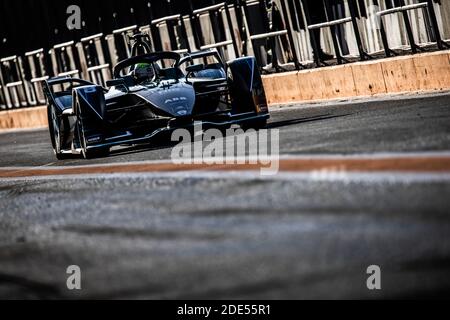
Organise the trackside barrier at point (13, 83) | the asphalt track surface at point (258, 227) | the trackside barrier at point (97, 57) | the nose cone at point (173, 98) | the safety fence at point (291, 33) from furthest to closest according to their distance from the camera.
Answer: the trackside barrier at point (13, 83), the trackside barrier at point (97, 57), the safety fence at point (291, 33), the nose cone at point (173, 98), the asphalt track surface at point (258, 227)

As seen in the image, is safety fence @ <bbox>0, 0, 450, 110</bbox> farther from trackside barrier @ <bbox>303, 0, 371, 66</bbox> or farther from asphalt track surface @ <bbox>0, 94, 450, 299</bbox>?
asphalt track surface @ <bbox>0, 94, 450, 299</bbox>

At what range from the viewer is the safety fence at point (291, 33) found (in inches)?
689

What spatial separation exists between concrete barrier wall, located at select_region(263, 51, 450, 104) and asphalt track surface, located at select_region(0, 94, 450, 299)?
15.6 ft

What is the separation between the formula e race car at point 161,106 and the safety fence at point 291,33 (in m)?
1.98

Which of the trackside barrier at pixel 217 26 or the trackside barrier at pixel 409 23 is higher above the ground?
the trackside barrier at pixel 217 26

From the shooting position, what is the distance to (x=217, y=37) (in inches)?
967

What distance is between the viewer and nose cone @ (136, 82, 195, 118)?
13.0 m

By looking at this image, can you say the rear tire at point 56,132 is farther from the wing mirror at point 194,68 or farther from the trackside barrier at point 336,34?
the trackside barrier at point 336,34

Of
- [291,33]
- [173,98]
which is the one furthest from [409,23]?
[173,98]

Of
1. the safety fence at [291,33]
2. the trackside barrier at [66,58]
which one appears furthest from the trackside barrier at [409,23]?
the trackside barrier at [66,58]

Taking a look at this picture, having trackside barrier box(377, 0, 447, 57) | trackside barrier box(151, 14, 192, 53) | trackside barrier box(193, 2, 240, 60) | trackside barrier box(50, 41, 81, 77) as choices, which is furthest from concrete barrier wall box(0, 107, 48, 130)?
trackside barrier box(377, 0, 447, 57)

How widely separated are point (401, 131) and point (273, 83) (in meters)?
10.4

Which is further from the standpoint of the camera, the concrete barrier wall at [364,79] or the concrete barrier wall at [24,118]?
the concrete barrier wall at [24,118]
